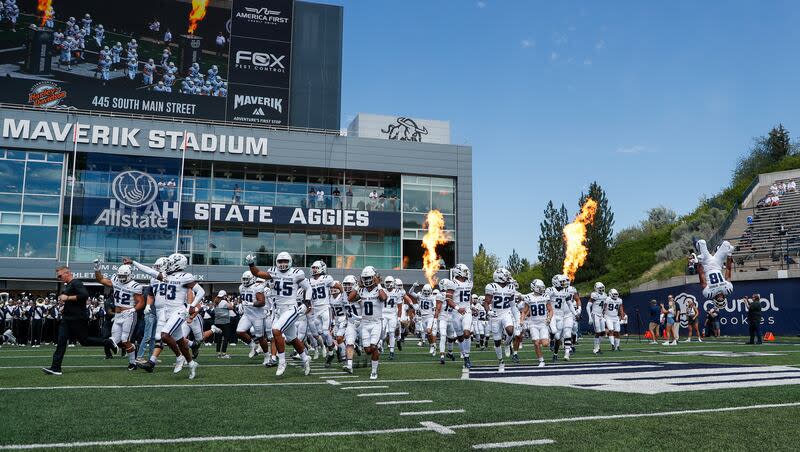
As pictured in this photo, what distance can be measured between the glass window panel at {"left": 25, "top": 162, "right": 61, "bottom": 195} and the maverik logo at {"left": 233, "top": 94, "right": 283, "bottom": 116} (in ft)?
42.9

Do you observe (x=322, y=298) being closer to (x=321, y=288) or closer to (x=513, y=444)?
(x=321, y=288)

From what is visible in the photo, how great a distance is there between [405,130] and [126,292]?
39.7 metres

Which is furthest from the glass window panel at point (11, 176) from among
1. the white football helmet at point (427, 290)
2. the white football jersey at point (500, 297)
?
the white football jersey at point (500, 297)

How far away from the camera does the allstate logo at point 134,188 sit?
139 feet

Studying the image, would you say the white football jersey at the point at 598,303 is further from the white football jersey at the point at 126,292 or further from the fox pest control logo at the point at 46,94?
the fox pest control logo at the point at 46,94

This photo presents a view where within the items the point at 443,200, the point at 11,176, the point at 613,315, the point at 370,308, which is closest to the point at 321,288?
the point at 370,308

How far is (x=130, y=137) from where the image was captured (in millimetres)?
42562

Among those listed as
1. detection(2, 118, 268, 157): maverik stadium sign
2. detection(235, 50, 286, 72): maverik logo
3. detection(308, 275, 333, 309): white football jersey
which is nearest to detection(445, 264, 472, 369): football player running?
detection(308, 275, 333, 309): white football jersey

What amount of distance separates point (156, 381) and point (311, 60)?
42.8 m

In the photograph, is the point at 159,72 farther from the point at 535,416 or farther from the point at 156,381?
the point at 535,416

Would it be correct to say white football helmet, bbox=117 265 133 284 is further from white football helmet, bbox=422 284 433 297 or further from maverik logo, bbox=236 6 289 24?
maverik logo, bbox=236 6 289 24

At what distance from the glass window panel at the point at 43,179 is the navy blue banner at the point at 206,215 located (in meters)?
1.30

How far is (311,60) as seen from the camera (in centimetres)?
5025

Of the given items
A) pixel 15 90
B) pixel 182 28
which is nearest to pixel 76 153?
pixel 15 90
